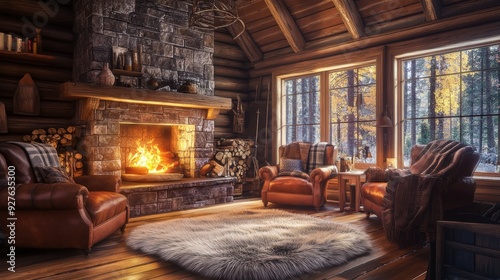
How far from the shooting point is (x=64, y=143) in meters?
5.29

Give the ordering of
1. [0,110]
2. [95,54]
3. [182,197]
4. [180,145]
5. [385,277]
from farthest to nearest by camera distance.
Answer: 1. [180,145]
2. [182,197]
3. [95,54]
4. [0,110]
5. [385,277]

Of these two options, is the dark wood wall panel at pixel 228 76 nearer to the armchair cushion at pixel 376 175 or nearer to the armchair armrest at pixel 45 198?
the armchair cushion at pixel 376 175

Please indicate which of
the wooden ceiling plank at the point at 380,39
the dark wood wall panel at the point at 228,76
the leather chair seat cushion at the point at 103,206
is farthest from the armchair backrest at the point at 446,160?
the dark wood wall panel at the point at 228,76

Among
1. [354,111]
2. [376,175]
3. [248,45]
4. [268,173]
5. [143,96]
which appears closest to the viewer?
[376,175]

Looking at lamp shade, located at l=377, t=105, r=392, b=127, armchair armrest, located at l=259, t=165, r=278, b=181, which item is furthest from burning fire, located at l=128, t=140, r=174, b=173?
lamp shade, located at l=377, t=105, r=392, b=127

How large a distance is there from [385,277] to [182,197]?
11.7ft

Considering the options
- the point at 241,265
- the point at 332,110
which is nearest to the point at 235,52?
the point at 332,110

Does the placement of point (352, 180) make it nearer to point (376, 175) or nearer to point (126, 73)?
point (376, 175)

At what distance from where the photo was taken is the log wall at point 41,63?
17.0 feet

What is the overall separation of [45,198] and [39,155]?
0.80 meters

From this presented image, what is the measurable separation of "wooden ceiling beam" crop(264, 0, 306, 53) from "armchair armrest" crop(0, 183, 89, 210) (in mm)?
4763

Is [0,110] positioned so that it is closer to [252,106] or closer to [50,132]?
[50,132]

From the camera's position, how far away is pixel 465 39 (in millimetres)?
5020

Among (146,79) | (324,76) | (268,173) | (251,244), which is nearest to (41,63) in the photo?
(146,79)
